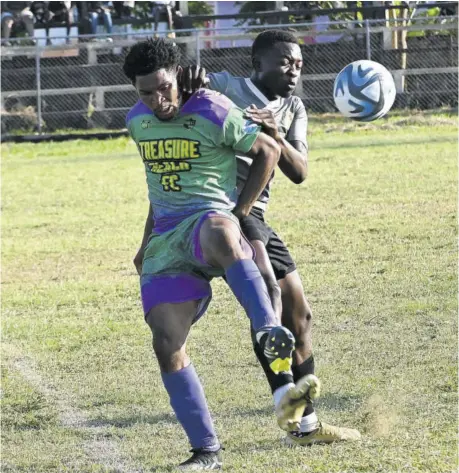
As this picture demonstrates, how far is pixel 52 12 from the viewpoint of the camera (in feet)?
85.3

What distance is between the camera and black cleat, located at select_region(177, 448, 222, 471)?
18.1 feet

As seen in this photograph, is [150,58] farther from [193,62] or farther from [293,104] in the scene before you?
[193,62]

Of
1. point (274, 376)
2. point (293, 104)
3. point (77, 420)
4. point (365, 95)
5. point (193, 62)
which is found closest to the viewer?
point (274, 376)

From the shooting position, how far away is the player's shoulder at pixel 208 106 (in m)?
5.52

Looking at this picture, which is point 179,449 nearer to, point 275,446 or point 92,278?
point 275,446

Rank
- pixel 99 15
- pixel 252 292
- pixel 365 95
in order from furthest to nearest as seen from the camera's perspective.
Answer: pixel 99 15, pixel 365 95, pixel 252 292

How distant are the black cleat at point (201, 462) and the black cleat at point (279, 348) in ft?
2.75

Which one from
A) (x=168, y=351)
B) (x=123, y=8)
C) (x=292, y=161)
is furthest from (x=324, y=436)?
(x=123, y=8)

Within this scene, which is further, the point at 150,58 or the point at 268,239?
the point at 268,239

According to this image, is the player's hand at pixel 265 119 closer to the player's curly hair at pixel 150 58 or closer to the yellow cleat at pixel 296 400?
the player's curly hair at pixel 150 58

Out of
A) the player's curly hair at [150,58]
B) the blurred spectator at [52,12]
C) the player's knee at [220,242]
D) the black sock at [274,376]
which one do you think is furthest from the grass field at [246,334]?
the blurred spectator at [52,12]

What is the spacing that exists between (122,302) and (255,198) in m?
4.86

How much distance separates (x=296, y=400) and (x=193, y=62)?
66.1 ft

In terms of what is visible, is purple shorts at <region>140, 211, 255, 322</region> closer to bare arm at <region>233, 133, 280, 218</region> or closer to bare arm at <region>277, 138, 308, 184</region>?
bare arm at <region>233, 133, 280, 218</region>
